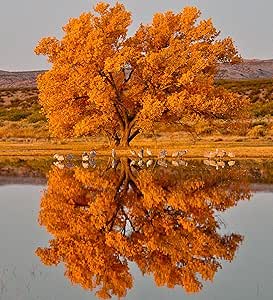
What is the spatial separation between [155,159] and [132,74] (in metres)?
7.34

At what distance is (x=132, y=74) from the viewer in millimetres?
44250

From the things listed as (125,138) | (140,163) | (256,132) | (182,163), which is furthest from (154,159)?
(256,132)

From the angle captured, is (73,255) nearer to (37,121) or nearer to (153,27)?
(153,27)

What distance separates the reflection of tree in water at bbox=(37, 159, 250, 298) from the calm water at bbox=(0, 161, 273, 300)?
24mm

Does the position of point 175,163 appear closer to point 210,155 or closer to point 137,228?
point 210,155

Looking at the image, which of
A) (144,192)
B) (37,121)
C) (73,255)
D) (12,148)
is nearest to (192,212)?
(144,192)

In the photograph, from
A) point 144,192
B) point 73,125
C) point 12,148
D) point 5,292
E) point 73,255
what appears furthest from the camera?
point 12,148

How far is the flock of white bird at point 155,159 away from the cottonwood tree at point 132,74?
1964 mm

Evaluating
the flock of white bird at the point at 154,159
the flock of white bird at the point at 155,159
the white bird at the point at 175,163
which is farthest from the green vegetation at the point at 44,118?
the white bird at the point at 175,163

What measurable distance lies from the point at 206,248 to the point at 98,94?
2703cm

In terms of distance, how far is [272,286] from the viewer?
36.1 feet

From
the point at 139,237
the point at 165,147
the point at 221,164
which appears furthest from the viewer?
the point at 165,147

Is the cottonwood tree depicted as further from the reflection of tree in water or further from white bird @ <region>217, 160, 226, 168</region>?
the reflection of tree in water

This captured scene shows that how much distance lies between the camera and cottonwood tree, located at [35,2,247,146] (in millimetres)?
40875
